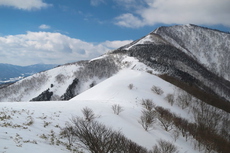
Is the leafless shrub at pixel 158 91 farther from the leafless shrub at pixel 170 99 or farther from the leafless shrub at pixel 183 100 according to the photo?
the leafless shrub at pixel 183 100

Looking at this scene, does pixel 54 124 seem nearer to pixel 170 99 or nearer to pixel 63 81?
pixel 170 99

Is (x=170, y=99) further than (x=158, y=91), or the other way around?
(x=158, y=91)

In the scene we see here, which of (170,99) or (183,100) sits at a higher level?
(170,99)

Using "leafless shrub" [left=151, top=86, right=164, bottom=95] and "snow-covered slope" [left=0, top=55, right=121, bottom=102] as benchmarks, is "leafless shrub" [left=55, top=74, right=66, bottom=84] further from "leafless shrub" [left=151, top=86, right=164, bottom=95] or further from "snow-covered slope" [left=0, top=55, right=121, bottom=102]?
"leafless shrub" [left=151, top=86, right=164, bottom=95]

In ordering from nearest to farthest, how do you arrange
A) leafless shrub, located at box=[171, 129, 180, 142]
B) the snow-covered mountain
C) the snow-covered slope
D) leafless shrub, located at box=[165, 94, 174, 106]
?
the snow-covered mountain < leafless shrub, located at box=[171, 129, 180, 142] < leafless shrub, located at box=[165, 94, 174, 106] < the snow-covered slope

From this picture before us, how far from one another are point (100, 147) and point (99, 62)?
134443 millimetres

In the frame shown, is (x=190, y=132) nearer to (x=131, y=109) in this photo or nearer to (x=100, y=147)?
(x=131, y=109)

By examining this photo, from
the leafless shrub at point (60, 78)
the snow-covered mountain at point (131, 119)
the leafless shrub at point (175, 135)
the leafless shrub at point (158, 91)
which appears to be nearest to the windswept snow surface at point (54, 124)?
the snow-covered mountain at point (131, 119)

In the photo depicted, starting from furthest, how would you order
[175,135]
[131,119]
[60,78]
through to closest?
[60,78], [131,119], [175,135]

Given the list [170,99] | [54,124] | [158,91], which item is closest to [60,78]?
[158,91]

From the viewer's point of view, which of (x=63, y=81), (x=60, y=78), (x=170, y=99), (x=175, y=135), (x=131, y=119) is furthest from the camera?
(x=60, y=78)

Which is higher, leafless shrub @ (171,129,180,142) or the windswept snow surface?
the windswept snow surface

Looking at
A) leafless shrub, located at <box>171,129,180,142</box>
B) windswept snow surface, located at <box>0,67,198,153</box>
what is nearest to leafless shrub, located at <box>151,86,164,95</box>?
windswept snow surface, located at <box>0,67,198,153</box>

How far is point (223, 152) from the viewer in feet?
64.5
